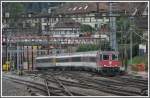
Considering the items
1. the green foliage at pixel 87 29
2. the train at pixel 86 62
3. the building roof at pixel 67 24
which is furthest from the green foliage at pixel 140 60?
the green foliage at pixel 87 29

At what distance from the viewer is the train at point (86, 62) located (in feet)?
95.1

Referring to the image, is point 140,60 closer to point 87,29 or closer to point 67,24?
point 67,24

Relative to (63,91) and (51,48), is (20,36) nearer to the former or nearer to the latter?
(51,48)

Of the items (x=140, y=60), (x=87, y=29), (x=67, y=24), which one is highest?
(x=67, y=24)

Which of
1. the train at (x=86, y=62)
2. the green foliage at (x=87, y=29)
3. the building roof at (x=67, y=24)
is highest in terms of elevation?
the building roof at (x=67, y=24)

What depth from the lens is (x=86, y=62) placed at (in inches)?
1298

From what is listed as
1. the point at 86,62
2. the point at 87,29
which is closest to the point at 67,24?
the point at 87,29

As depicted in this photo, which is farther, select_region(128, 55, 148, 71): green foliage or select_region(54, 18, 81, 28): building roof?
select_region(54, 18, 81, 28): building roof

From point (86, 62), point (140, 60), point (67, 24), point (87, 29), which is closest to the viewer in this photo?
point (86, 62)

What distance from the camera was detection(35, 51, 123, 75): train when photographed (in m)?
29.0

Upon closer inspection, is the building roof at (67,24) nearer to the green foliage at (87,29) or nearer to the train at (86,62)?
the green foliage at (87,29)

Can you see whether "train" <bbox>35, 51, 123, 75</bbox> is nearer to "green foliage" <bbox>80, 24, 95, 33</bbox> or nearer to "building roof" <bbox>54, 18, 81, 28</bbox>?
"building roof" <bbox>54, 18, 81, 28</bbox>

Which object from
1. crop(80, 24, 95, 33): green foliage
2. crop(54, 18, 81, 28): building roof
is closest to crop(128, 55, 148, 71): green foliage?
crop(54, 18, 81, 28): building roof

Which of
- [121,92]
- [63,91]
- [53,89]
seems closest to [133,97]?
[121,92]
